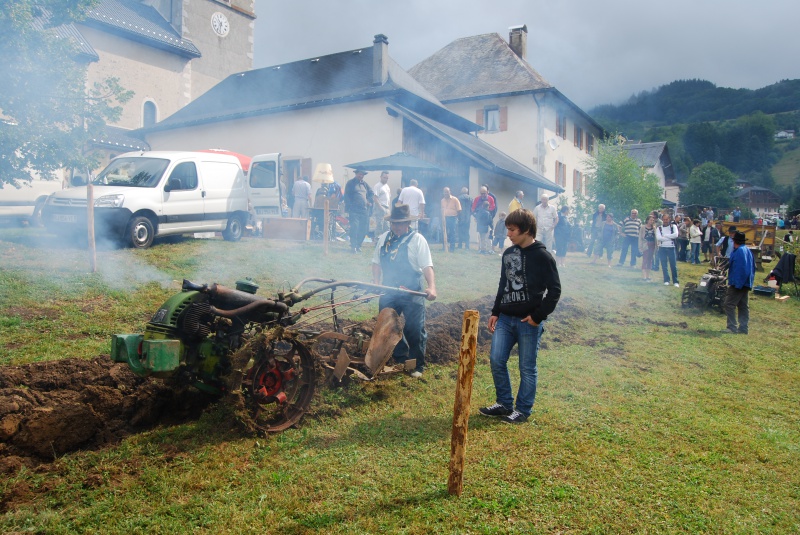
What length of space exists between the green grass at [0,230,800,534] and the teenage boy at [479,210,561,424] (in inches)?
10.0

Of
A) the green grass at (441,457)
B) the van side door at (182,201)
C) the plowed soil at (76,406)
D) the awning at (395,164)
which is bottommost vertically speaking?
the green grass at (441,457)

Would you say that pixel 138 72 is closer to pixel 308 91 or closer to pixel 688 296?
pixel 308 91

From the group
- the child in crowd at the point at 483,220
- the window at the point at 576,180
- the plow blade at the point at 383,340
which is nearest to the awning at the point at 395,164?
the child in crowd at the point at 483,220

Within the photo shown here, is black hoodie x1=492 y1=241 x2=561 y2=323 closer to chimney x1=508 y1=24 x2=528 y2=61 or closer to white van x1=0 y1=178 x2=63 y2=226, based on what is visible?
white van x1=0 y1=178 x2=63 y2=226

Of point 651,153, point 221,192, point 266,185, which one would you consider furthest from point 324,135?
point 651,153

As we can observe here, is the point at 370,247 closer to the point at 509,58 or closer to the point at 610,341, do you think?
the point at 610,341

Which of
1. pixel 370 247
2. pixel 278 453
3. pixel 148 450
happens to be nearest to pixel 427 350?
pixel 278 453

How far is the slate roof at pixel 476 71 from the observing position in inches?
1208

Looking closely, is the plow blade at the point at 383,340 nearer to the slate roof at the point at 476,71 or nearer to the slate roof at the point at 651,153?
the slate roof at the point at 476,71

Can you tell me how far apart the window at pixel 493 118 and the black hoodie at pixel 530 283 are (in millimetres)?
27220

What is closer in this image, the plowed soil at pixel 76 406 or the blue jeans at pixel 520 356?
the plowed soil at pixel 76 406

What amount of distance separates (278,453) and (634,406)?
3550 millimetres

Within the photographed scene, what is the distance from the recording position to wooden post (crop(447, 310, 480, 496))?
3738mm

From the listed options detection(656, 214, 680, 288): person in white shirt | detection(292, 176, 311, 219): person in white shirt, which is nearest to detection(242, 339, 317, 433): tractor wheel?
detection(656, 214, 680, 288): person in white shirt
